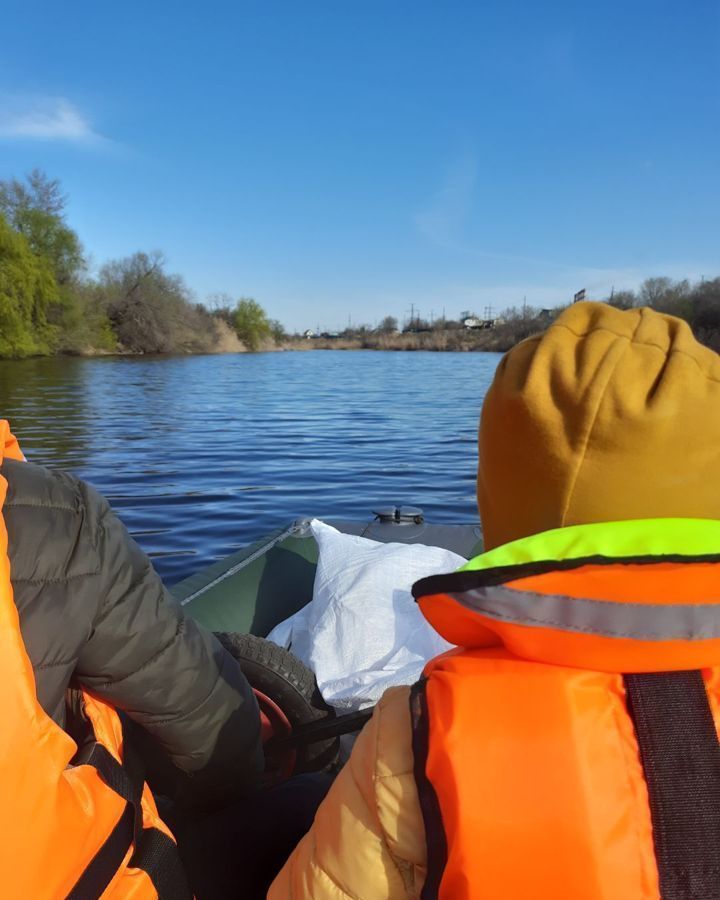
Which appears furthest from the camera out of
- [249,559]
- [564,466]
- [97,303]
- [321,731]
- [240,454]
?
[97,303]

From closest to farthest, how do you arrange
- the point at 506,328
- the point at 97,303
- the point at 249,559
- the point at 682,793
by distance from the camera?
the point at 682,793
the point at 249,559
the point at 97,303
the point at 506,328

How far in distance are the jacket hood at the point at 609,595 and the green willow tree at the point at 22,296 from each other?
34.2 metres

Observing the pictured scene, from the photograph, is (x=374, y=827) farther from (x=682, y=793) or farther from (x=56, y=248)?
(x=56, y=248)

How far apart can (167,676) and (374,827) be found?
0.51m

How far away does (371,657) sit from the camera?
7.95ft

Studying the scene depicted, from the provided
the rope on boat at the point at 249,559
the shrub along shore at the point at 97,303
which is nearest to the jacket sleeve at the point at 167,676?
the rope on boat at the point at 249,559

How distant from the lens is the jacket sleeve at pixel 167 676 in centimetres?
109

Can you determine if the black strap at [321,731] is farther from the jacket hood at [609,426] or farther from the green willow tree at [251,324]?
the green willow tree at [251,324]

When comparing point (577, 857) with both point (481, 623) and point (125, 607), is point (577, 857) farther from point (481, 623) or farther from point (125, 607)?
point (125, 607)

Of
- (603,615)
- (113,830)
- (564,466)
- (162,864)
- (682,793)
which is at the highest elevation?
(564,466)

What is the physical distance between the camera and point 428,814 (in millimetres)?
753

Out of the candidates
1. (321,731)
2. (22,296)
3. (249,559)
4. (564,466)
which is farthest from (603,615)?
(22,296)

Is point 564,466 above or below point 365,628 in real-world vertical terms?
above

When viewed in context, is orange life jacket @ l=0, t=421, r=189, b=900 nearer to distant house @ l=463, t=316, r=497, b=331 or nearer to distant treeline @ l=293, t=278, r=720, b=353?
distant treeline @ l=293, t=278, r=720, b=353
